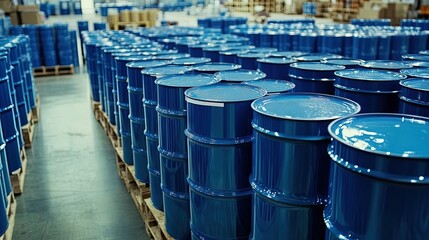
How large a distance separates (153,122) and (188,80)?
1.64 ft

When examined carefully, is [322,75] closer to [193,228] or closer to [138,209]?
[193,228]

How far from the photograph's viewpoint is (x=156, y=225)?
3.85m

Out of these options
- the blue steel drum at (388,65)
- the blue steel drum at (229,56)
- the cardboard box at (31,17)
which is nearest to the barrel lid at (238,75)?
the blue steel drum at (388,65)

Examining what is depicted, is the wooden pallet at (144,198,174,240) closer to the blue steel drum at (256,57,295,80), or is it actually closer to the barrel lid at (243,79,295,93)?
the barrel lid at (243,79,295,93)

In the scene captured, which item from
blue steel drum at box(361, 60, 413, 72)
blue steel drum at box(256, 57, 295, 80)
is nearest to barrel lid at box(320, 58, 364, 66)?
blue steel drum at box(361, 60, 413, 72)

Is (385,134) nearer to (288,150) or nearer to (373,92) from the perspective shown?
(288,150)

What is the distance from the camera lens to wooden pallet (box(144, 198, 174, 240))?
11.3ft

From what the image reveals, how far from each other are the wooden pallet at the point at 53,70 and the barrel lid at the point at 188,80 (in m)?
9.70

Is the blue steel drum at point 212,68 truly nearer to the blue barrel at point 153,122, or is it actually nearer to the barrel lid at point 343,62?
the blue barrel at point 153,122

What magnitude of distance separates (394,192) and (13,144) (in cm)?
433

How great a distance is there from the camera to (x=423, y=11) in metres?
14.3

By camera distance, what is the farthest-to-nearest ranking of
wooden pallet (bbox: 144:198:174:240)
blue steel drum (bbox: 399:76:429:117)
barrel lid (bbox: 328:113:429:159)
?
wooden pallet (bbox: 144:198:174:240) < blue steel drum (bbox: 399:76:429:117) < barrel lid (bbox: 328:113:429:159)

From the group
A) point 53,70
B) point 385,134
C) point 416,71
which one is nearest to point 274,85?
point 416,71

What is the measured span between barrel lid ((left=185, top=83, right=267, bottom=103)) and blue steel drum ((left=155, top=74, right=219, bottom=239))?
0.11 m
